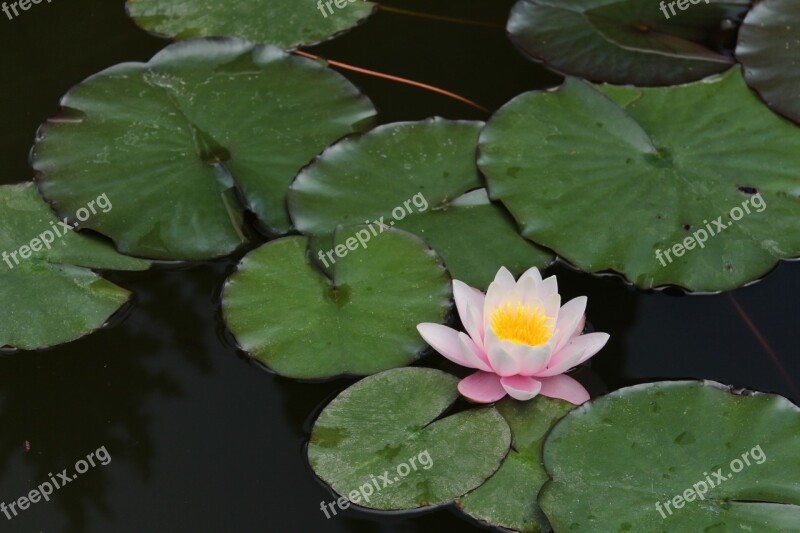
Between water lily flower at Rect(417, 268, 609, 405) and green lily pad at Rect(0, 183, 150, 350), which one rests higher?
green lily pad at Rect(0, 183, 150, 350)

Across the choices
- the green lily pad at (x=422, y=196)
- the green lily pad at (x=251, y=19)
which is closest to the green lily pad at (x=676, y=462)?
the green lily pad at (x=422, y=196)

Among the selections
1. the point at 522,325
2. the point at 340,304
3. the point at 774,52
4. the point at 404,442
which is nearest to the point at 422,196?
the point at 340,304

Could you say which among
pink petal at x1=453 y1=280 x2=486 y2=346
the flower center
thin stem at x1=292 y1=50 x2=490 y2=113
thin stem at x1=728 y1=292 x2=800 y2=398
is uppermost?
thin stem at x1=292 y1=50 x2=490 y2=113

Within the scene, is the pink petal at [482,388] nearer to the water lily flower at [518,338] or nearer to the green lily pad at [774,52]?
the water lily flower at [518,338]

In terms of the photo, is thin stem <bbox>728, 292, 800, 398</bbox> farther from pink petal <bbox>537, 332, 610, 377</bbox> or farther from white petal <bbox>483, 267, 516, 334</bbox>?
white petal <bbox>483, 267, 516, 334</bbox>

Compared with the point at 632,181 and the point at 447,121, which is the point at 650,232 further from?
the point at 447,121

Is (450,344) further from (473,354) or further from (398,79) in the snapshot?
(398,79)

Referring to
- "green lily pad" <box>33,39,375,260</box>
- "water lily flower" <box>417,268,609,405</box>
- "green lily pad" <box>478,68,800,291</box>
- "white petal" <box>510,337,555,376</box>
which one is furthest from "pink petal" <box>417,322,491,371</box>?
"green lily pad" <box>33,39,375,260</box>
